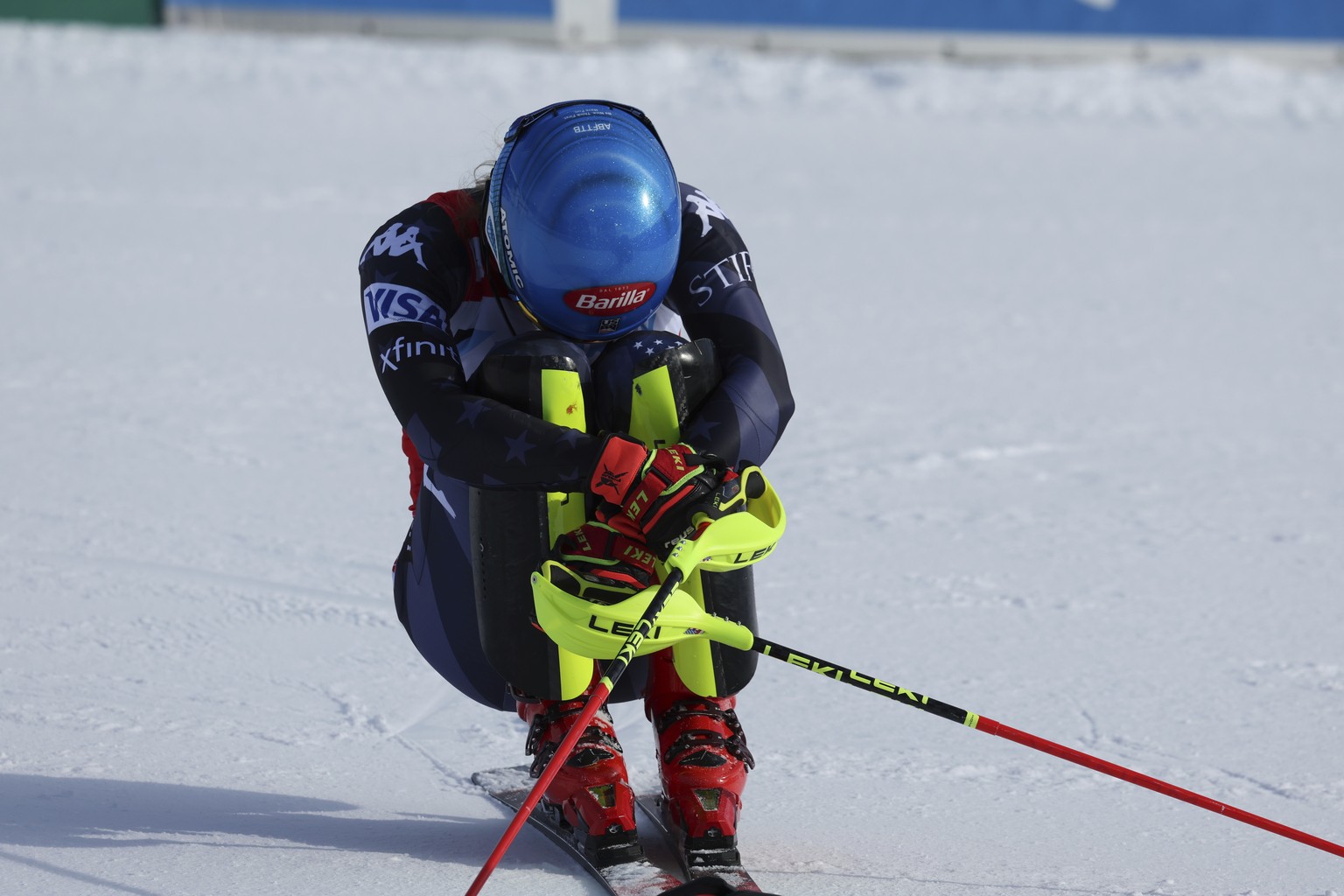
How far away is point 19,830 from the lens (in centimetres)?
218

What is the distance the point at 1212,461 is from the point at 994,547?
3.65 feet

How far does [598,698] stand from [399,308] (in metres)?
0.67

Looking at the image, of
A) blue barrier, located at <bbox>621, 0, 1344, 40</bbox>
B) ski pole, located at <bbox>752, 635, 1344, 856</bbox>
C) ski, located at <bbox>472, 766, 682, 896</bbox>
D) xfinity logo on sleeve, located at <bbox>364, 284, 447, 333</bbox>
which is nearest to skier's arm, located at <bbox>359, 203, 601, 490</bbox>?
xfinity logo on sleeve, located at <bbox>364, 284, 447, 333</bbox>

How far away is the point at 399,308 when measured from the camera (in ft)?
7.14

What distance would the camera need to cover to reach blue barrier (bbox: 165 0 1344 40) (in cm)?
1295

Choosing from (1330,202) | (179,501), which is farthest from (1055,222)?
(179,501)

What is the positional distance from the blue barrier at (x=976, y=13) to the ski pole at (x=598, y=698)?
11679 mm

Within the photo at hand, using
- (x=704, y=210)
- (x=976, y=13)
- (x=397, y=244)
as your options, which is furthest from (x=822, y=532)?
(x=976, y=13)

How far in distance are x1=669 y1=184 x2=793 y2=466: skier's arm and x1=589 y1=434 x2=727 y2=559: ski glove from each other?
0.13 meters

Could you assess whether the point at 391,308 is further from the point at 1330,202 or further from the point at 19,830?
the point at 1330,202

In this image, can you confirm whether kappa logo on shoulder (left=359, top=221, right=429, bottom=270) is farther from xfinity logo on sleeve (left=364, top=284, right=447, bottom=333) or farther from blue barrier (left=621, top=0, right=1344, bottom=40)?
blue barrier (left=621, top=0, right=1344, bottom=40)

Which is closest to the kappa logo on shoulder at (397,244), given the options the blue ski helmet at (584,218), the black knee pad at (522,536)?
the blue ski helmet at (584,218)

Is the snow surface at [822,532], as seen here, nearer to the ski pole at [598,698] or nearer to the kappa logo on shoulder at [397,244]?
the ski pole at [598,698]

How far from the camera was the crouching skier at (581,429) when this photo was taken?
6.59ft
